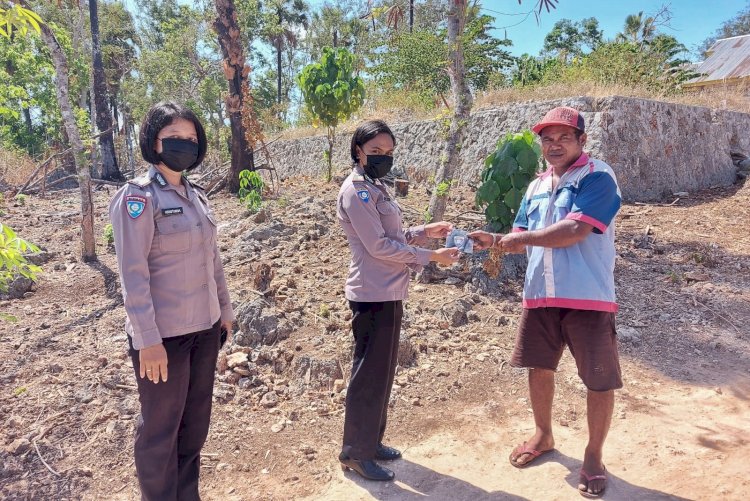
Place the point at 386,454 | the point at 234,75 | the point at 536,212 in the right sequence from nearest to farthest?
the point at 536,212 < the point at 386,454 < the point at 234,75

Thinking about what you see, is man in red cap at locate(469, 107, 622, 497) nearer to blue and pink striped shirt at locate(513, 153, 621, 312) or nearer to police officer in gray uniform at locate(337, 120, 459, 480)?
blue and pink striped shirt at locate(513, 153, 621, 312)

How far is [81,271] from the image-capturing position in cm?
621

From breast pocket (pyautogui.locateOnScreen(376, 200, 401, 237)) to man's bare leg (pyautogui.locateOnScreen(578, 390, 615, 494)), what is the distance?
124cm

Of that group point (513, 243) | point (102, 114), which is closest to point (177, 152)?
point (513, 243)

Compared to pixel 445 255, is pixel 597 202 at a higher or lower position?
higher

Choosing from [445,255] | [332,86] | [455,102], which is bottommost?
[445,255]

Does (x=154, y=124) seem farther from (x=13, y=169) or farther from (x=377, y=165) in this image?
(x=13, y=169)

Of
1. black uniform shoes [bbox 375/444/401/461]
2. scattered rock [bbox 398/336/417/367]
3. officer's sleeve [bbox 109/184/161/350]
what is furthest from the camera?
scattered rock [bbox 398/336/417/367]

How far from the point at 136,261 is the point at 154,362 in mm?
383

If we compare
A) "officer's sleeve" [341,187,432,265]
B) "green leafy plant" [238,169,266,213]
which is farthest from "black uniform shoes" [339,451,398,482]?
"green leafy plant" [238,169,266,213]

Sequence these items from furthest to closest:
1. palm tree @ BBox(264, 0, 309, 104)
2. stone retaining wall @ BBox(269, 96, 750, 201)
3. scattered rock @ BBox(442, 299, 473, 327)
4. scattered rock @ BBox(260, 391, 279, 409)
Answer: palm tree @ BBox(264, 0, 309, 104), stone retaining wall @ BBox(269, 96, 750, 201), scattered rock @ BBox(442, 299, 473, 327), scattered rock @ BBox(260, 391, 279, 409)

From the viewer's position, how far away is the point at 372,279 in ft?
8.35

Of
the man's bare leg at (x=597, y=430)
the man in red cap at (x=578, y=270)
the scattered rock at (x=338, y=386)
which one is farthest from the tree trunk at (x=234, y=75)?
the man's bare leg at (x=597, y=430)

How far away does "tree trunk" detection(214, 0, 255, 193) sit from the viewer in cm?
921
